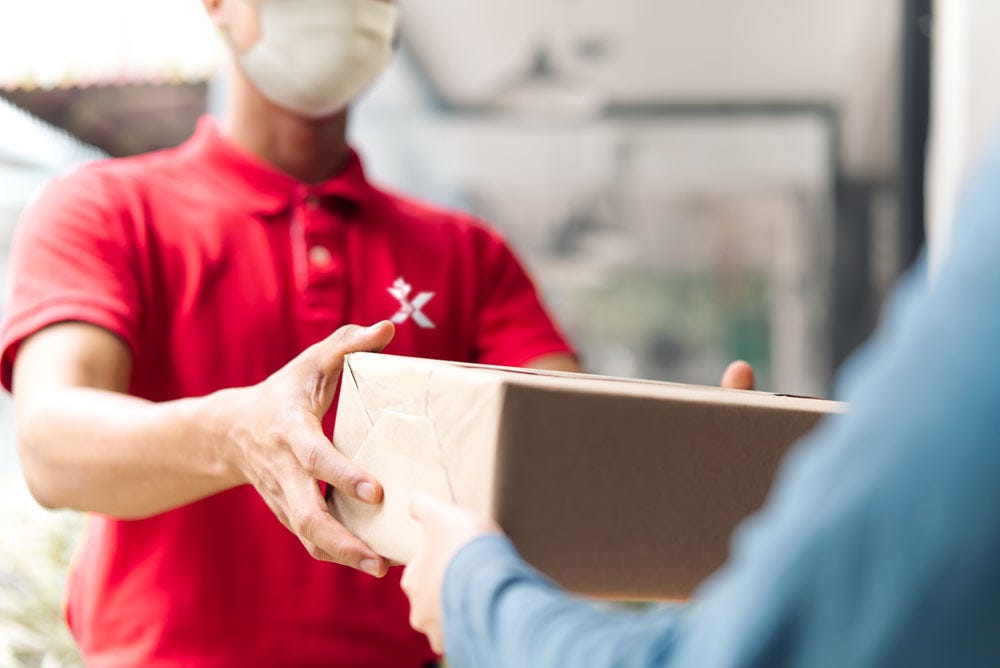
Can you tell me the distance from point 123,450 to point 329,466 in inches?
Answer: 9.2

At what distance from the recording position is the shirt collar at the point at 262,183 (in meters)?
1.15

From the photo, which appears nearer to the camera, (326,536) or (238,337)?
(326,536)

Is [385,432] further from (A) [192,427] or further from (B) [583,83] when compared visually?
(B) [583,83]

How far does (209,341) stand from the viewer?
3.44 feet

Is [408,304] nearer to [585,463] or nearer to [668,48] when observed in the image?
[585,463]

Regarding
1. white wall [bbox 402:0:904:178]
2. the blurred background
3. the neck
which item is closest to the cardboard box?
the neck

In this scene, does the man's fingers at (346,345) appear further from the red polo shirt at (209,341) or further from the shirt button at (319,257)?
the shirt button at (319,257)

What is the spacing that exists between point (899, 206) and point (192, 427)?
237 centimetres

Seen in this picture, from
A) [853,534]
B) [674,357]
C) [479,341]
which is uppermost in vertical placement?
[853,534]

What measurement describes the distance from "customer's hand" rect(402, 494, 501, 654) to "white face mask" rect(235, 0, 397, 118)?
0.71 meters

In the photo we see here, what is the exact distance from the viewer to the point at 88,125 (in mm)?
2727

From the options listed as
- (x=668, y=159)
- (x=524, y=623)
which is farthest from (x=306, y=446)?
(x=668, y=159)

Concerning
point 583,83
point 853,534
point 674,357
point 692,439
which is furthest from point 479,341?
point 583,83

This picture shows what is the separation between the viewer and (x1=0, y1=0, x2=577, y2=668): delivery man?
0.87 metres
